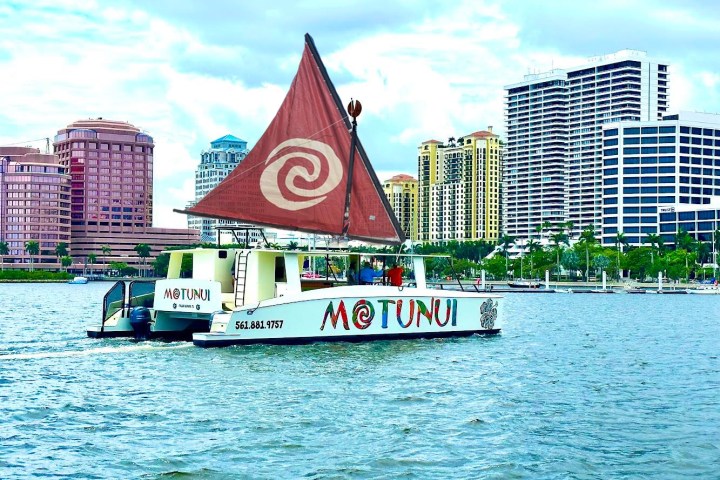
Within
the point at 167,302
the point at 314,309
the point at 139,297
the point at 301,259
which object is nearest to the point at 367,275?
the point at 301,259

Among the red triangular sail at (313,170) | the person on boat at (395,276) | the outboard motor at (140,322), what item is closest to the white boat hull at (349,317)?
the person on boat at (395,276)

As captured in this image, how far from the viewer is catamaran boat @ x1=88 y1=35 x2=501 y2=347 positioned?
33.7 m

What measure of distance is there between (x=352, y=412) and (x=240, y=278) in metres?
13.0

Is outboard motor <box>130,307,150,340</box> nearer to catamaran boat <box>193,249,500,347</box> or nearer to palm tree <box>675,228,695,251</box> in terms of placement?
catamaran boat <box>193,249,500,347</box>

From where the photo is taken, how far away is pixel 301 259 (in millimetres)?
37250

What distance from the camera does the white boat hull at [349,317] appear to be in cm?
3238

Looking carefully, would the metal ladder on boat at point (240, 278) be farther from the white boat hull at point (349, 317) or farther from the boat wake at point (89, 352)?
the boat wake at point (89, 352)

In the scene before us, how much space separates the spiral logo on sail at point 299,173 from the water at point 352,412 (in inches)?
240

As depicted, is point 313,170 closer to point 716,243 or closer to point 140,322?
point 140,322

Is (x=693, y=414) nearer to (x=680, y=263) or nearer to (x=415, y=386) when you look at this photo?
(x=415, y=386)

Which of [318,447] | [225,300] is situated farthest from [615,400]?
[225,300]

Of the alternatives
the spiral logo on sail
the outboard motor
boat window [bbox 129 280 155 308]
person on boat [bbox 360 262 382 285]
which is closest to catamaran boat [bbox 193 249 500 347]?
person on boat [bbox 360 262 382 285]

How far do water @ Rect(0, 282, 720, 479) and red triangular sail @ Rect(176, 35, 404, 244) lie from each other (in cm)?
520

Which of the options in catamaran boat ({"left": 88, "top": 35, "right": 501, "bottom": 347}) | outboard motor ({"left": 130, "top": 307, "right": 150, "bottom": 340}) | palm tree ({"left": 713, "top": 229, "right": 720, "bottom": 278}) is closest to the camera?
catamaran boat ({"left": 88, "top": 35, "right": 501, "bottom": 347})
